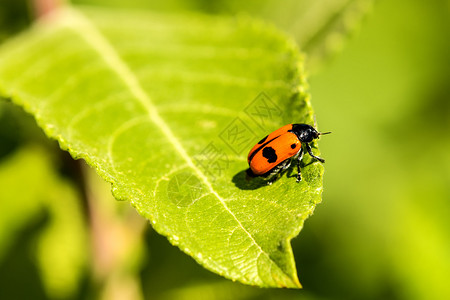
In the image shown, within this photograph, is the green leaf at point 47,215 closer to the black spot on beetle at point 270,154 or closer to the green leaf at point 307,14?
the black spot on beetle at point 270,154

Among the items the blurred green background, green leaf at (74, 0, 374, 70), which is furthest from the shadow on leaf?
green leaf at (74, 0, 374, 70)

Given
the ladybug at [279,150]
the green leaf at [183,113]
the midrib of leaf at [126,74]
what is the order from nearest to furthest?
the green leaf at [183,113] → the midrib of leaf at [126,74] → the ladybug at [279,150]

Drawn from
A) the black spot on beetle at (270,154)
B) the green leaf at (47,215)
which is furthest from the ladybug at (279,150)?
the green leaf at (47,215)

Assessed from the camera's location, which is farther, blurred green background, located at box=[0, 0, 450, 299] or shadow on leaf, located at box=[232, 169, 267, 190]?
blurred green background, located at box=[0, 0, 450, 299]

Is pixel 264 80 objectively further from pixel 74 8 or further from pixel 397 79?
pixel 397 79

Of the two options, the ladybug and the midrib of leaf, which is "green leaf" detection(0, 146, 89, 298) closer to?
the midrib of leaf

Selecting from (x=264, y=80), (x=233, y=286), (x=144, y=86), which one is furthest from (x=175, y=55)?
(x=233, y=286)
